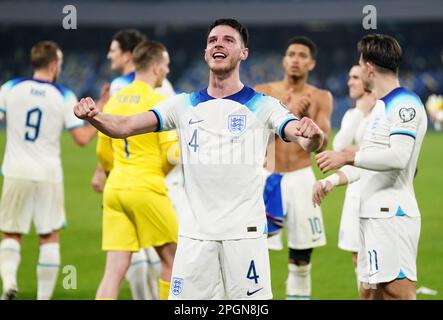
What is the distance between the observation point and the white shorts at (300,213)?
7.75 meters

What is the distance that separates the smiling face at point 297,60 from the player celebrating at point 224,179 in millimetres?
3169

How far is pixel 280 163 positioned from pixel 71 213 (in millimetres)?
7575

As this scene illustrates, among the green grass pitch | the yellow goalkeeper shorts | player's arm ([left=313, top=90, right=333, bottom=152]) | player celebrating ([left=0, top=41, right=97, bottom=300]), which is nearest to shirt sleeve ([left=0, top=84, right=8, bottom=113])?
player celebrating ([left=0, top=41, right=97, bottom=300])

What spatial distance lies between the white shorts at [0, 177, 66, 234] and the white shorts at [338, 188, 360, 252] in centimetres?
271

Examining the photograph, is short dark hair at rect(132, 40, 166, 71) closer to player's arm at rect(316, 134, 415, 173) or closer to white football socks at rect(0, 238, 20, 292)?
player's arm at rect(316, 134, 415, 173)

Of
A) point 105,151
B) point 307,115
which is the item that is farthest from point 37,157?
point 307,115

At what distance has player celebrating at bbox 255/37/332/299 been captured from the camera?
7.63m

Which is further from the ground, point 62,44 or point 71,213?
point 62,44

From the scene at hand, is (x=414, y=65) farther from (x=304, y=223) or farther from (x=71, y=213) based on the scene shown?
(x=304, y=223)

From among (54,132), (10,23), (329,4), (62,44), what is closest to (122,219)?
(54,132)

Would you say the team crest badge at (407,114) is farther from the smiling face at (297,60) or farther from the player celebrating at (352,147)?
the smiling face at (297,60)

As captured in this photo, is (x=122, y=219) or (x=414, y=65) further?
(x=414, y=65)
